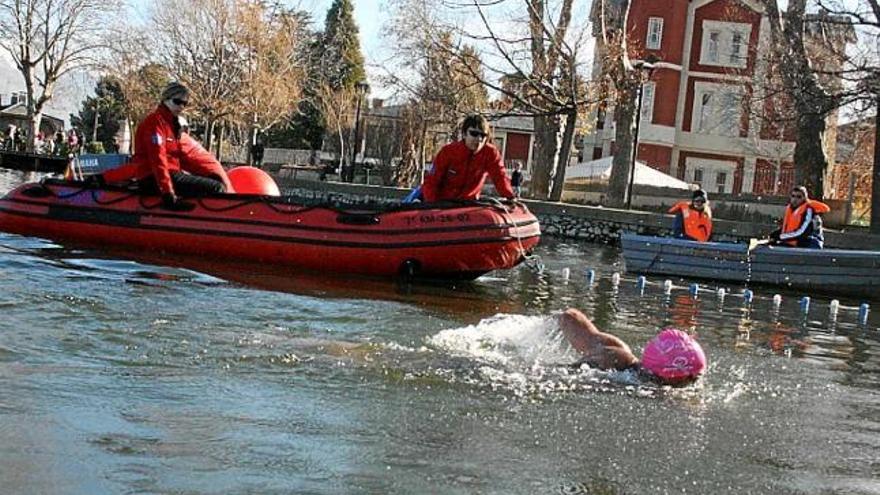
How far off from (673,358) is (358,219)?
5.77 m

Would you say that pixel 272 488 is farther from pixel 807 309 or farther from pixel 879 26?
pixel 879 26

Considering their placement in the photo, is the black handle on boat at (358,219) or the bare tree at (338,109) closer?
the black handle on boat at (358,219)

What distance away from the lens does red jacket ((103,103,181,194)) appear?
38.6ft

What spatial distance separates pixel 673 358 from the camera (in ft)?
20.8

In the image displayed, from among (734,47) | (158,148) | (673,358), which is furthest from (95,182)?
(734,47)

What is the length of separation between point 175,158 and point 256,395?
290 inches

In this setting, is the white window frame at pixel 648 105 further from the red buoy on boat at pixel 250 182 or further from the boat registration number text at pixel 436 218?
the boat registration number text at pixel 436 218

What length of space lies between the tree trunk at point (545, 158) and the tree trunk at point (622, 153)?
438cm

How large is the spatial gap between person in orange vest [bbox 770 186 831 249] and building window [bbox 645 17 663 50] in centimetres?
2995

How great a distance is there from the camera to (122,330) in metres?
6.96

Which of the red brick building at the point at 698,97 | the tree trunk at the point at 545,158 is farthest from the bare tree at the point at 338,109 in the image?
the tree trunk at the point at 545,158

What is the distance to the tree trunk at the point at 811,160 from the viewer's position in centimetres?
2633

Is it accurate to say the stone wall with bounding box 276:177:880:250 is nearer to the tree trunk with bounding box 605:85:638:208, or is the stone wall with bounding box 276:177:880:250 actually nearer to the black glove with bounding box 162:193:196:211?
the tree trunk with bounding box 605:85:638:208

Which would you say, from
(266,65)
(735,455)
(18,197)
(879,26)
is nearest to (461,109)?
(879,26)
